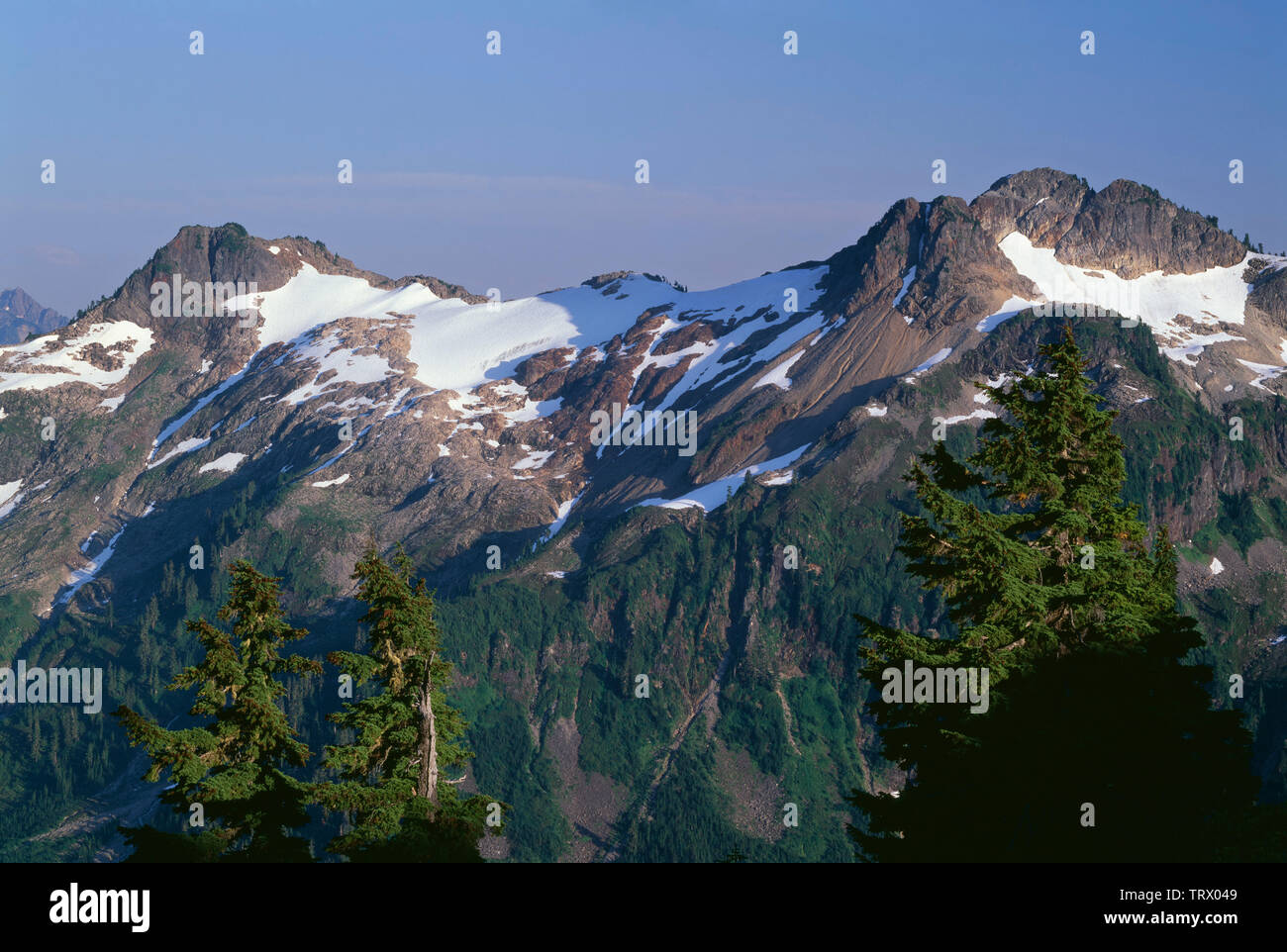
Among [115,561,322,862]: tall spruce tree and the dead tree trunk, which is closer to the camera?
[115,561,322,862]: tall spruce tree

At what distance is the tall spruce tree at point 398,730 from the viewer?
50.0m

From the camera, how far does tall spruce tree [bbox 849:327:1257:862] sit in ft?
150

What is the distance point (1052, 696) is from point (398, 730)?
2150cm

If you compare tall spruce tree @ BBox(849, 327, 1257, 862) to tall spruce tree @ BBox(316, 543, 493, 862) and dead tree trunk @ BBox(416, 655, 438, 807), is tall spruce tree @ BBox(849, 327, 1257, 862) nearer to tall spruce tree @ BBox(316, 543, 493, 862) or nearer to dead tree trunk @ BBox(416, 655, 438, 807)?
tall spruce tree @ BBox(316, 543, 493, 862)

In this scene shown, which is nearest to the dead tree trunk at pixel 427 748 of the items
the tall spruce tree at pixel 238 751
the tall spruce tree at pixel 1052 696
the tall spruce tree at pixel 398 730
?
the tall spruce tree at pixel 398 730

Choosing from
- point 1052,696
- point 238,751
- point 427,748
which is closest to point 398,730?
point 427,748

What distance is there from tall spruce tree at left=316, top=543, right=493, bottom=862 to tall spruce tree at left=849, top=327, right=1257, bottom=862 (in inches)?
548

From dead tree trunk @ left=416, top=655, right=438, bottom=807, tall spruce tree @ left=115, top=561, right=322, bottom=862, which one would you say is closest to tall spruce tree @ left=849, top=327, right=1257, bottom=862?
dead tree trunk @ left=416, top=655, right=438, bottom=807

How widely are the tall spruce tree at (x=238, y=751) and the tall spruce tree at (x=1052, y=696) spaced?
19134mm

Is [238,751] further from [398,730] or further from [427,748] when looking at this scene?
[427,748]

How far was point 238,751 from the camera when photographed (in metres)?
51.8

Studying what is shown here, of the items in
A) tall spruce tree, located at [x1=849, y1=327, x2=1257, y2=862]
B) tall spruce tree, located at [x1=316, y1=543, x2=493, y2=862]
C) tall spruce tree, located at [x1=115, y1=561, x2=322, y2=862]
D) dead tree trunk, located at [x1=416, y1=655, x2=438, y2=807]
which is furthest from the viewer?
dead tree trunk, located at [x1=416, y1=655, x2=438, y2=807]
